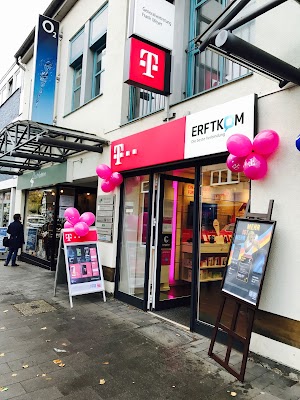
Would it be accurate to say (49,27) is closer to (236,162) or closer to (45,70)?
(45,70)

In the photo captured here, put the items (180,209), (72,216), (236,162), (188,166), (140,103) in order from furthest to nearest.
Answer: (140,103) → (72,216) → (180,209) → (188,166) → (236,162)

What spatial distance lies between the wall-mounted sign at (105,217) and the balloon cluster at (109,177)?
28cm

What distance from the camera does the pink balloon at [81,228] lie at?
602cm

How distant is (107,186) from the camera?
20.9 feet

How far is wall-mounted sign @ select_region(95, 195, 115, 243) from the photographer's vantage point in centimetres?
652

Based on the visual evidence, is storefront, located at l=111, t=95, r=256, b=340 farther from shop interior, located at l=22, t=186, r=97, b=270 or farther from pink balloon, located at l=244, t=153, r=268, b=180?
shop interior, located at l=22, t=186, r=97, b=270

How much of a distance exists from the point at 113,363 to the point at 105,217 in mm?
3507

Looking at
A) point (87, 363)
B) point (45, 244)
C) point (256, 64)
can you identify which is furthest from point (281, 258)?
point (45, 244)

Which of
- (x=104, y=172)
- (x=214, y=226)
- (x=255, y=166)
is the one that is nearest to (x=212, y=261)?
(x=214, y=226)

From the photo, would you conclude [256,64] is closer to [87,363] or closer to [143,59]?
[143,59]

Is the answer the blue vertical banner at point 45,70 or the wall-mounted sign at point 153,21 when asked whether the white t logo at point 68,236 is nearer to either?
the wall-mounted sign at point 153,21

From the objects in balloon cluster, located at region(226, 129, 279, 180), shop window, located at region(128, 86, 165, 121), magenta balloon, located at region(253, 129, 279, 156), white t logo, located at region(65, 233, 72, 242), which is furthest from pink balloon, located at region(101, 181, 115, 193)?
magenta balloon, located at region(253, 129, 279, 156)

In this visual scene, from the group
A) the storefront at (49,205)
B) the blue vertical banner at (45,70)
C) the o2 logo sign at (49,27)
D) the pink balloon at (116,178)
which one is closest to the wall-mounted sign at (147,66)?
the pink balloon at (116,178)

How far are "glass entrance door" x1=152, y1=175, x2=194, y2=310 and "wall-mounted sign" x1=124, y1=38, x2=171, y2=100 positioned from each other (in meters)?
1.63
